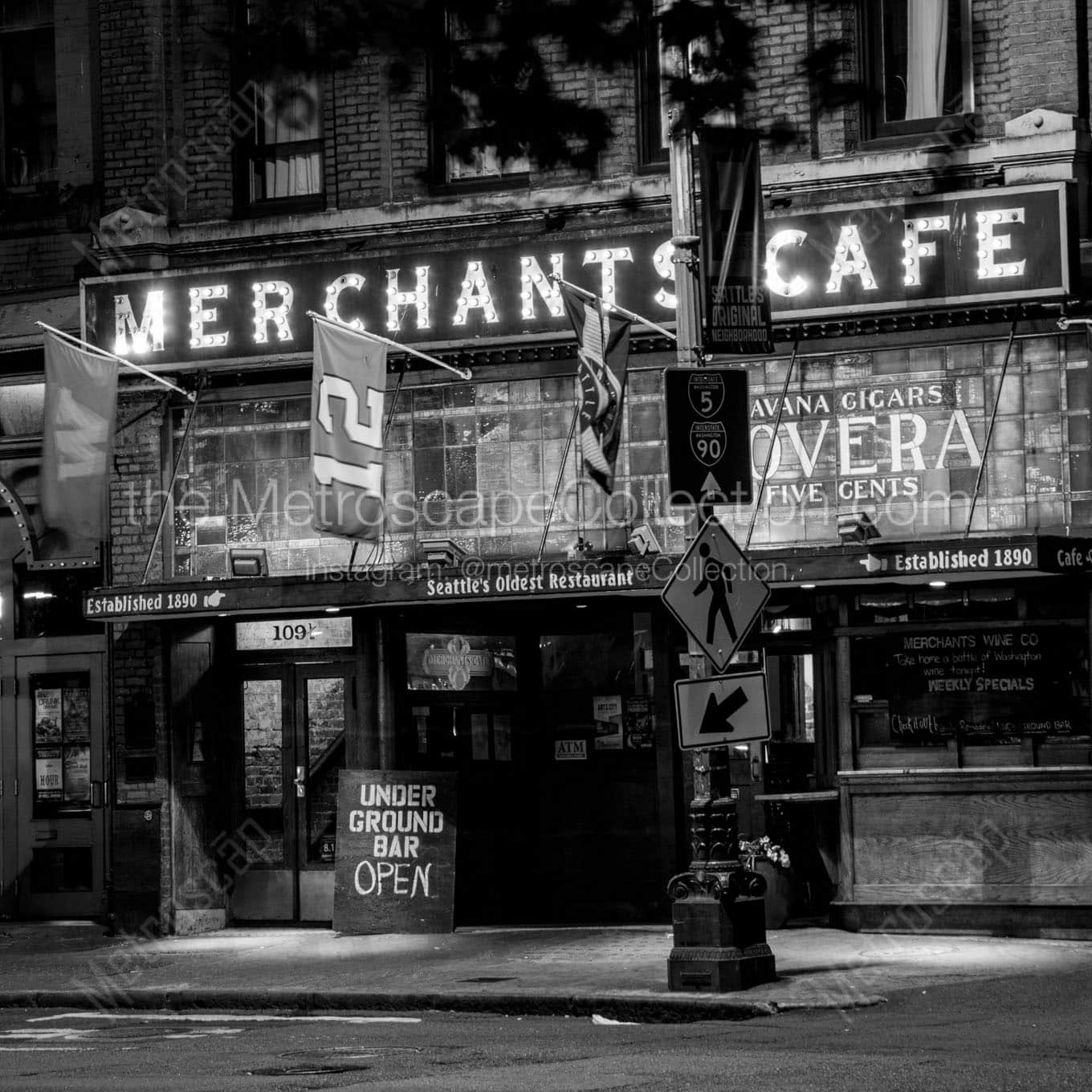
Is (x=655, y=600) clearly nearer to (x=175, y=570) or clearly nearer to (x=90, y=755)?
(x=175, y=570)

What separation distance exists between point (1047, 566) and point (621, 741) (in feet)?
14.3

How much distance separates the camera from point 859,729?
1591 cm

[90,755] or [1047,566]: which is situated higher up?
[1047,566]

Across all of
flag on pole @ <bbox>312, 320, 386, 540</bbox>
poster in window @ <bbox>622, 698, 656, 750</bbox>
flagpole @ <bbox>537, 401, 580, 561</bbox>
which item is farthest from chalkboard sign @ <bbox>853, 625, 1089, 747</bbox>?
flag on pole @ <bbox>312, 320, 386, 540</bbox>

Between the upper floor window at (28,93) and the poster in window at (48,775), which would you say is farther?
the upper floor window at (28,93)

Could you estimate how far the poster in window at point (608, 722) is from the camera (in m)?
17.2

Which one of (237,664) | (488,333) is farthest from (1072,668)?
(237,664)

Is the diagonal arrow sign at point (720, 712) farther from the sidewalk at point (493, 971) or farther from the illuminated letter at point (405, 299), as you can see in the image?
the illuminated letter at point (405, 299)

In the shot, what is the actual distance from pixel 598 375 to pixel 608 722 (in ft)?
10.7

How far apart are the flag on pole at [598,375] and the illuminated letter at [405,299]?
5.86ft

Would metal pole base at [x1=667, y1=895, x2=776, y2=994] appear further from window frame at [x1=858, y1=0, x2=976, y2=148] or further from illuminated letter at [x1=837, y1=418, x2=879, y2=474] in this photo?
window frame at [x1=858, y1=0, x2=976, y2=148]

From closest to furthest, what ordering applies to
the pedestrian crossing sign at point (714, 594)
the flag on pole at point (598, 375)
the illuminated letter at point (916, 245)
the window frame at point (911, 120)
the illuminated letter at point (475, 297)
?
the pedestrian crossing sign at point (714, 594) → the flag on pole at point (598, 375) → the illuminated letter at point (916, 245) → the window frame at point (911, 120) → the illuminated letter at point (475, 297)

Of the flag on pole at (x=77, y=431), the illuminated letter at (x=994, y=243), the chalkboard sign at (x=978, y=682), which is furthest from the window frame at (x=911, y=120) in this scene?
the flag on pole at (x=77, y=431)

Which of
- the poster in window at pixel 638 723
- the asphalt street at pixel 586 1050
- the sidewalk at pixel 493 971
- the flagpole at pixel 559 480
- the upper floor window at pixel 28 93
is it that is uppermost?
the upper floor window at pixel 28 93
